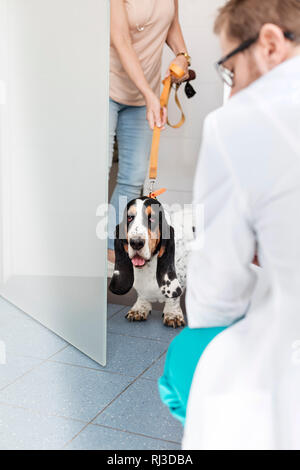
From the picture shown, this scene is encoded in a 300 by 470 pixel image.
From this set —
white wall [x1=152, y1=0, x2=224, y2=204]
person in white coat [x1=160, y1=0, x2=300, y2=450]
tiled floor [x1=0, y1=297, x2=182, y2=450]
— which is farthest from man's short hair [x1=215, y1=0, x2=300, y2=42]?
white wall [x1=152, y1=0, x2=224, y2=204]

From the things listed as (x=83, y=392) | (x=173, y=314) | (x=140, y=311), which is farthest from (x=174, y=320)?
(x=83, y=392)

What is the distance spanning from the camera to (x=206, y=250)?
0.90 meters

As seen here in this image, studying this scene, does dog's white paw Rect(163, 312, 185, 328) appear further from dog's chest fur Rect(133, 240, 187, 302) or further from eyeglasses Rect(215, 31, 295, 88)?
eyeglasses Rect(215, 31, 295, 88)

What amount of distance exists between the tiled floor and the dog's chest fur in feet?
0.39

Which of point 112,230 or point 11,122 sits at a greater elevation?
point 11,122

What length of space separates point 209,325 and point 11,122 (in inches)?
69.8

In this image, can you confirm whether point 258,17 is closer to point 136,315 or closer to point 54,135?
point 54,135

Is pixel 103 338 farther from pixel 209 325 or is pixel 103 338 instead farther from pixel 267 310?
pixel 267 310

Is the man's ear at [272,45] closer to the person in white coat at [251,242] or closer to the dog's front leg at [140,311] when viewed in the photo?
the person in white coat at [251,242]

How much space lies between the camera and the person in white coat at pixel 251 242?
0.83 meters

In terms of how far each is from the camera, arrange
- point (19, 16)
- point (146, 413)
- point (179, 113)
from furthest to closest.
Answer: point (179, 113)
point (19, 16)
point (146, 413)

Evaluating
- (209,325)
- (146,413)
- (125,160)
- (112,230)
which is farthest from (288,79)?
(125,160)

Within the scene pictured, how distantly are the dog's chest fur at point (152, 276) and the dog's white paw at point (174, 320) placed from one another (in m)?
0.08

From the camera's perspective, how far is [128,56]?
2.46 metres
